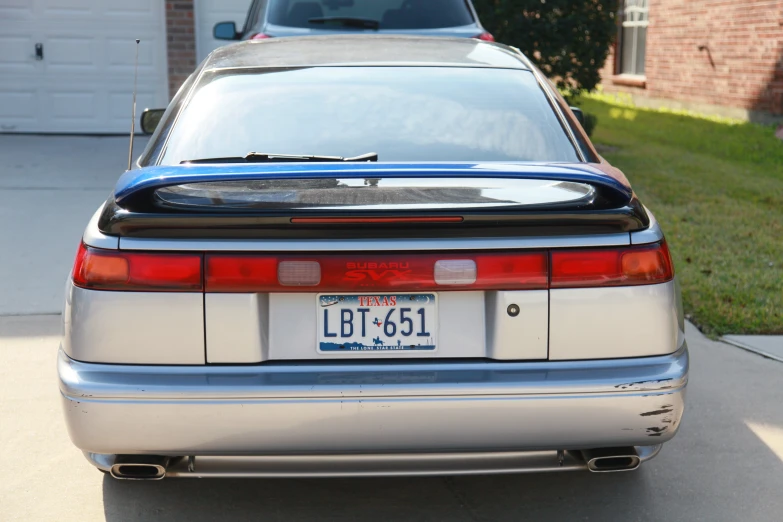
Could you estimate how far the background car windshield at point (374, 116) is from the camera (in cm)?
327

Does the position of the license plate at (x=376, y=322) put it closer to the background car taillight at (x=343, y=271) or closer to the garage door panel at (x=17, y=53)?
the background car taillight at (x=343, y=271)

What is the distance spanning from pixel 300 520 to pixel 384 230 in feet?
3.67

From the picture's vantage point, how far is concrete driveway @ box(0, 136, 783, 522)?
11.1 ft

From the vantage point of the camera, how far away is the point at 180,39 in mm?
11781

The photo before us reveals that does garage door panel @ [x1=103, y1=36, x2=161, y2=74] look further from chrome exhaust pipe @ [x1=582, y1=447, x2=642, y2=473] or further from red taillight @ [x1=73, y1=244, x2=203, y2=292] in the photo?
chrome exhaust pipe @ [x1=582, y1=447, x2=642, y2=473]

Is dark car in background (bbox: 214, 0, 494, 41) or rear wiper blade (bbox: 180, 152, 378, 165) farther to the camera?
dark car in background (bbox: 214, 0, 494, 41)

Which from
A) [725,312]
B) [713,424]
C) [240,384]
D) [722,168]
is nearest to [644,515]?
[713,424]

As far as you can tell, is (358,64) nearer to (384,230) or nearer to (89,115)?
(384,230)

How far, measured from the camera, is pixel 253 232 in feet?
9.02

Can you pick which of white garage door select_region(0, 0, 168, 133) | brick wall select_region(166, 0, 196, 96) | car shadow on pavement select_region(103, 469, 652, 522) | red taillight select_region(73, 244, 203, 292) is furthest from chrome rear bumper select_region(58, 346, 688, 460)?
white garage door select_region(0, 0, 168, 133)

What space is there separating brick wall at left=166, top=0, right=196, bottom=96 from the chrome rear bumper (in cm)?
942

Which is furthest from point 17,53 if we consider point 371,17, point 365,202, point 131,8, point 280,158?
point 365,202

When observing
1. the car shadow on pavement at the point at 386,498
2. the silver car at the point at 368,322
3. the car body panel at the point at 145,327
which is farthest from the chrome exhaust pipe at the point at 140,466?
the car shadow on pavement at the point at 386,498

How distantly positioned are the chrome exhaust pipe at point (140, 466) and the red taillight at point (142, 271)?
50cm
